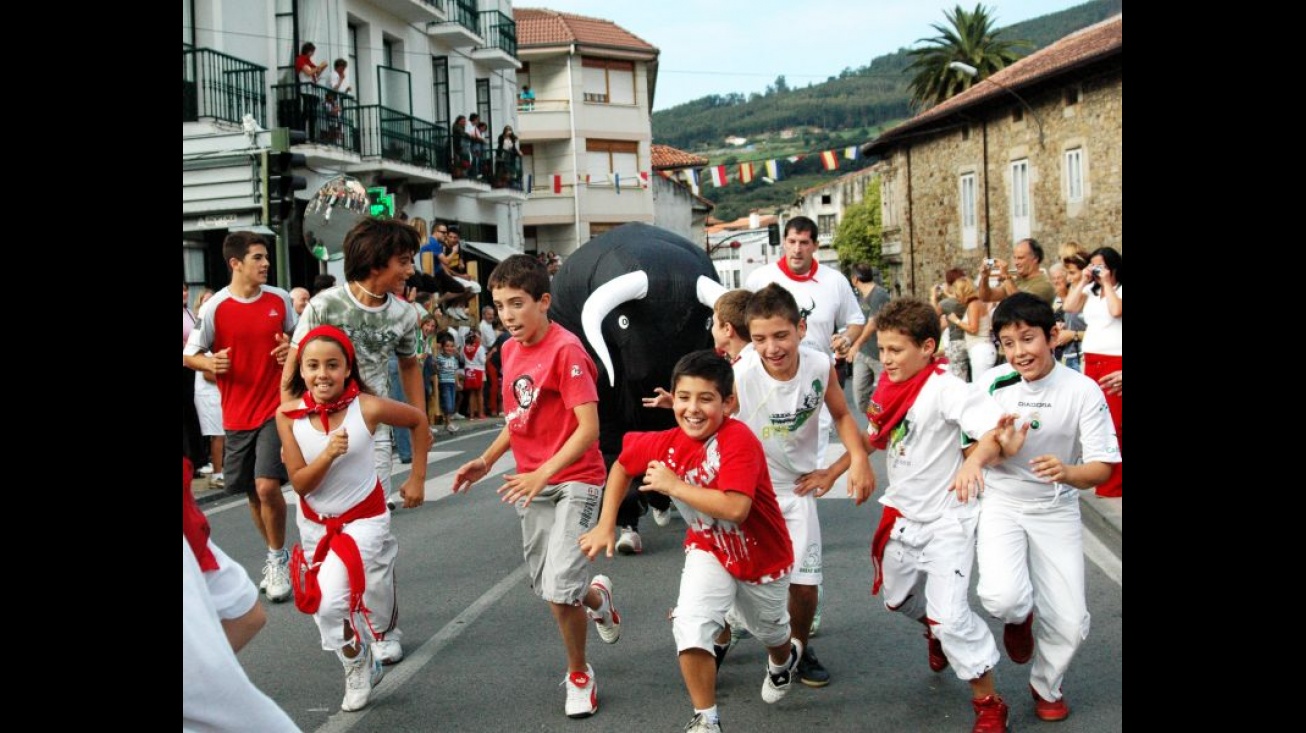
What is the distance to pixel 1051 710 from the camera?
4.80m

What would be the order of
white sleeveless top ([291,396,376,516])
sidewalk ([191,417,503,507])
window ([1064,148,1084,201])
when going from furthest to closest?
window ([1064,148,1084,201]) < sidewalk ([191,417,503,507]) < white sleeveless top ([291,396,376,516])

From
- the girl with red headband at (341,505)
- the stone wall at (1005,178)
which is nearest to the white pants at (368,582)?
the girl with red headband at (341,505)

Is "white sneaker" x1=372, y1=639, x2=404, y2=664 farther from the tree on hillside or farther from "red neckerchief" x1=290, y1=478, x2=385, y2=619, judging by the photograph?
the tree on hillside

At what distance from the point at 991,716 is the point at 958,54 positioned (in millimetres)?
54946

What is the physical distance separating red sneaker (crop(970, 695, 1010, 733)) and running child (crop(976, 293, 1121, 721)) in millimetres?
259

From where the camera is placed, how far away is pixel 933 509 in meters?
5.07

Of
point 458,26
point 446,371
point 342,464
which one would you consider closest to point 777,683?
point 342,464

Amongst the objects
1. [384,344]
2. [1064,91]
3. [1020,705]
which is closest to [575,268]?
[384,344]

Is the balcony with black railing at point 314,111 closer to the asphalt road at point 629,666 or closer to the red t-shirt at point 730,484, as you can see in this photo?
the asphalt road at point 629,666

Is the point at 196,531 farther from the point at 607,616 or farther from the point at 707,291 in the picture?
the point at 707,291

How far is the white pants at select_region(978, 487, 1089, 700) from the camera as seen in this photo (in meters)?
4.80

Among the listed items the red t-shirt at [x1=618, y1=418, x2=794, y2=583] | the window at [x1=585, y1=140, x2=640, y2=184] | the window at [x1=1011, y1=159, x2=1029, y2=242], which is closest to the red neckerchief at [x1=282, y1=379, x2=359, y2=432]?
the red t-shirt at [x1=618, y1=418, x2=794, y2=583]
